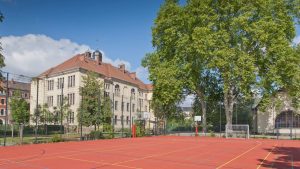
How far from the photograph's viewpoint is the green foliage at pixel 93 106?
1518 inches

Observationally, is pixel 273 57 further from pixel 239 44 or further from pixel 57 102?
pixel 57 102

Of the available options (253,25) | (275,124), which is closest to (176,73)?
(253,25)

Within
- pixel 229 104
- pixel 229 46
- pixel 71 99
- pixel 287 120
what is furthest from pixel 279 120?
pixel 71 99

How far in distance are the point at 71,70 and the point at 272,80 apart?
36962mm

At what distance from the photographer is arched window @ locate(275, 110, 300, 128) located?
153ft

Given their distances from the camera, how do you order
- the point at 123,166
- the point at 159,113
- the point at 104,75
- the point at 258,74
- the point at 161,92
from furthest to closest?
the point at 104,75, the point at 159,113, the point at 161,92, the point at 258,74, the point at 123,166

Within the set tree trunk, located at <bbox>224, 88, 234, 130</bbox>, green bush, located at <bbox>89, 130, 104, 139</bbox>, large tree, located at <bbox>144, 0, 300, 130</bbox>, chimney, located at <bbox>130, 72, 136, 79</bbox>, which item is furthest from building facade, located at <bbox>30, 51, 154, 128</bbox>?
green bush, located at <bbox>89, 130, 104, 139</bbox>

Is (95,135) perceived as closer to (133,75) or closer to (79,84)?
(79,84)

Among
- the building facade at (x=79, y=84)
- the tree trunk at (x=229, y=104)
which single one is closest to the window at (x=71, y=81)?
the building facade at (x=79, y=84)

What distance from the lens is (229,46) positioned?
39.3m

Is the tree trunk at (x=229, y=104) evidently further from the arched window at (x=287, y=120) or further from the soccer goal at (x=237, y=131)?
the arched window at (x=287, y=120)

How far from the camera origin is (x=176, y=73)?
139 feet

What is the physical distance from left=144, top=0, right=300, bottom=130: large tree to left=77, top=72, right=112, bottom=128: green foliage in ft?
22.8

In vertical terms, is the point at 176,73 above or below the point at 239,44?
below
